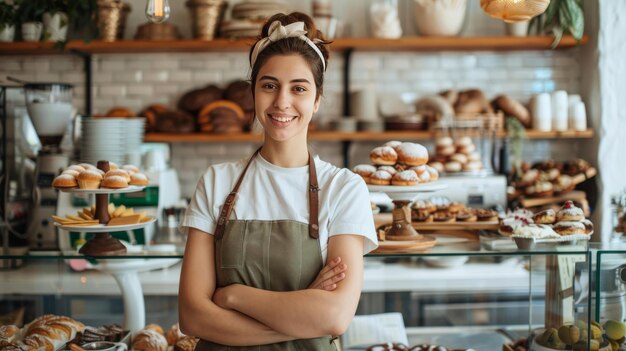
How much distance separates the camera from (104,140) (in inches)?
164

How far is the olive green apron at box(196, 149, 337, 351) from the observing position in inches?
66.3

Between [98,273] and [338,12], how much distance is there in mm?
2874

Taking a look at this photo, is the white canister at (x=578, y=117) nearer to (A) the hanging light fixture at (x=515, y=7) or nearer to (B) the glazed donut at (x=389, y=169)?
(A) the hanging light fixture at (x=515, y=7)

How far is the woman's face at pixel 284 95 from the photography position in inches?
67.3

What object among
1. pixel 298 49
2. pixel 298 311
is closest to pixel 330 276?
pixel 298 311

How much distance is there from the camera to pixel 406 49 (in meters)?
5.04

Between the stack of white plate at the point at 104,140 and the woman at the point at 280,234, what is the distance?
2554mm

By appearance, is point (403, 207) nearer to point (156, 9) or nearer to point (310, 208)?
point (310, 208)

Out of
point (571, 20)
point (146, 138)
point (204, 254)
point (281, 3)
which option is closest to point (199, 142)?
point (146, 138)

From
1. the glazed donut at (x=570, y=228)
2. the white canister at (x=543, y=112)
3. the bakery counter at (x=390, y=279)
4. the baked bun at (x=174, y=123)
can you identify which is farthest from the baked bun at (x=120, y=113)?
the glazed donut at (x=570, y=228)

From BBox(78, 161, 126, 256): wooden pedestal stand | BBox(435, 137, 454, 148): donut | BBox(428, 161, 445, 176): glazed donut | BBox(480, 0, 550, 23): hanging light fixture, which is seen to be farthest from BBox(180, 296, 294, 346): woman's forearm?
BBox(435, 137, 454, 148): donut

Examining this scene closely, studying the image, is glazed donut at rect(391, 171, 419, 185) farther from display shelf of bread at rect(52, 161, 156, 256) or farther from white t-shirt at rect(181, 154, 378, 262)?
display shelf of bread at rect(52, 161, 156, 256)

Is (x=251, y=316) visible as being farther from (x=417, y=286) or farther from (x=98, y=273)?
(x=417, y=286)

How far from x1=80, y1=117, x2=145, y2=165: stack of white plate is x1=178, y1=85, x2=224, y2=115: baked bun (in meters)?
0.82
